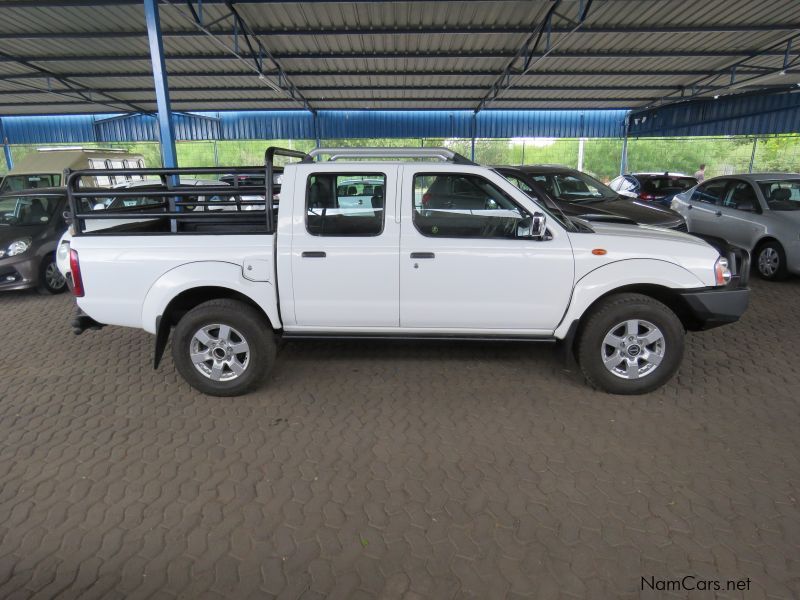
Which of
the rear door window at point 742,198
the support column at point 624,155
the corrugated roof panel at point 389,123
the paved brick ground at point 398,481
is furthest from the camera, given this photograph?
the support column at point 624,155

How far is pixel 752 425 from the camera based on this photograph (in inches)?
144

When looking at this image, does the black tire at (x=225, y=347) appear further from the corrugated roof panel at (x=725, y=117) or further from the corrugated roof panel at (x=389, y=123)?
the corrugated roof panel at (x=725, y=117)

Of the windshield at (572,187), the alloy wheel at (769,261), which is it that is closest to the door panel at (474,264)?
the windshield at (572,187)

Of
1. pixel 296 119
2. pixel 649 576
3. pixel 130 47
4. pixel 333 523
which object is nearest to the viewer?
pixel 649 576

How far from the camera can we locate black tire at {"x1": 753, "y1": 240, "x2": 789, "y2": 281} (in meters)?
7.76

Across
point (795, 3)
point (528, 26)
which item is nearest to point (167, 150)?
point (528, 26)

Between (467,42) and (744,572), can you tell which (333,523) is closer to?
(744,572)

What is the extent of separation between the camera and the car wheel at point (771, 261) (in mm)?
7762

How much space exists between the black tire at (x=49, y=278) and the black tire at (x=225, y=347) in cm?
502

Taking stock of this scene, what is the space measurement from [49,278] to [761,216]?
446 inches

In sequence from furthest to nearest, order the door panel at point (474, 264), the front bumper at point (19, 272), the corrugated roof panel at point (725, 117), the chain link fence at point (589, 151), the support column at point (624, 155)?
the support column at point (624, 155), the chain link fence at point (589, 151), the corrugated roof panel at point (725, 117), the front bumper at point (19, 272), the door panel at point (474, 264)

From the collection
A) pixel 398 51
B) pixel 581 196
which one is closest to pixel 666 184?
pixel 581 196

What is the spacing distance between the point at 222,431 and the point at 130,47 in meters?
12.4

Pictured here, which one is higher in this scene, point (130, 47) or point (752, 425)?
point (130, 47)
